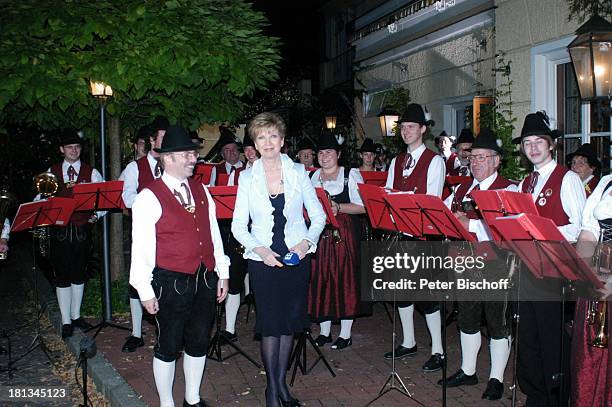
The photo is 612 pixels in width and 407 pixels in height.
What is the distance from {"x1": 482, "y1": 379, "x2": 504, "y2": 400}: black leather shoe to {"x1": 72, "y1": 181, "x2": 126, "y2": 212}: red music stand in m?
3.97

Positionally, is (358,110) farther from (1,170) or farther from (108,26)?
(108,26)

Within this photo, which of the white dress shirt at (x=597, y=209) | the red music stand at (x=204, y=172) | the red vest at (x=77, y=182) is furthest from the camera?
the red music stand at (x=204, y=172)

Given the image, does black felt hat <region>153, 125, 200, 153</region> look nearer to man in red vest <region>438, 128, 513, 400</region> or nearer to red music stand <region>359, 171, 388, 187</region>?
man in red vest <region>438, 128, 513, 400</region>

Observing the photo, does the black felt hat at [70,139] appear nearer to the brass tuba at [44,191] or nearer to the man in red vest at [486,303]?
the brass tuba at [44,191]

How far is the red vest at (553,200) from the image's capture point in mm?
4602

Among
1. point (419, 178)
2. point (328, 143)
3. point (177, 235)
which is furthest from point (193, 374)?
point (328, 143)

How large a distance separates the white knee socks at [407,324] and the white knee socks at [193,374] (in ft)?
7.23

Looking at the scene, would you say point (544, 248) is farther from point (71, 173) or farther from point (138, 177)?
point (71, 173)

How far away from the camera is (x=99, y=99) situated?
25.0 ft

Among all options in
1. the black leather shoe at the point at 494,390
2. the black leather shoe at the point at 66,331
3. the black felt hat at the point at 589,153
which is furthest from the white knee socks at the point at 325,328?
the black felt hat at the point at 589,153

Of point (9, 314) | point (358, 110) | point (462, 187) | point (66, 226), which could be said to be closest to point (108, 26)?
point (66, 226)

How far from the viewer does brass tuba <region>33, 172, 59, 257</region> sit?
7.28 m

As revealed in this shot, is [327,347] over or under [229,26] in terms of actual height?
under

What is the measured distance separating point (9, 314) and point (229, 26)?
16.2ft
